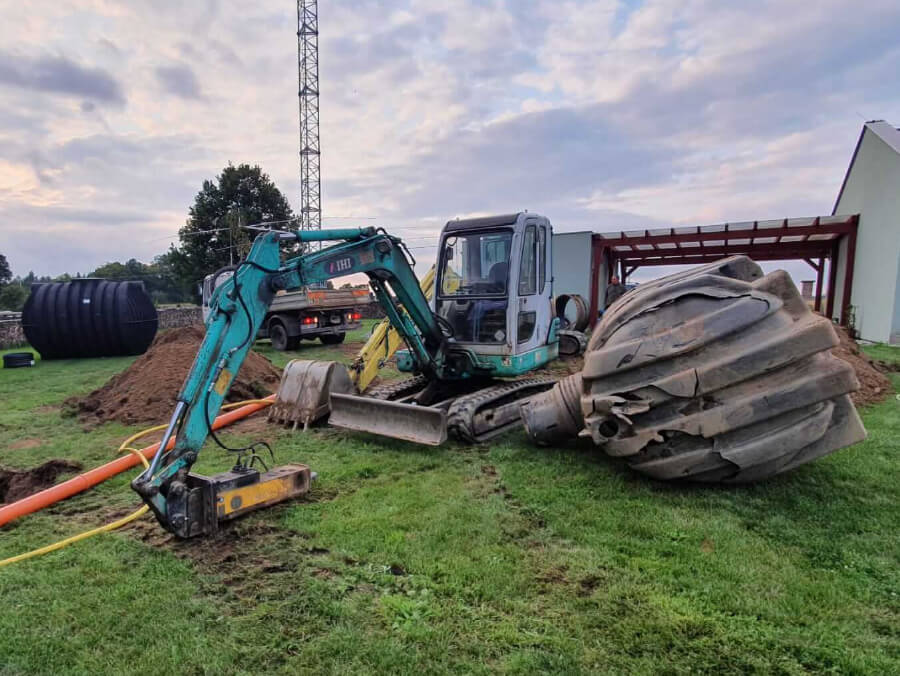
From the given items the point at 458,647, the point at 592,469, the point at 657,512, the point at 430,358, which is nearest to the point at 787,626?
the point at 657,512

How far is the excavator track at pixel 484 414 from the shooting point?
17.7 feet

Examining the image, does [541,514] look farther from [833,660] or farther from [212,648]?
[212,648]

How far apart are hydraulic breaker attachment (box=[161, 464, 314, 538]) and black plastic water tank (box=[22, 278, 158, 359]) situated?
42.9 feet

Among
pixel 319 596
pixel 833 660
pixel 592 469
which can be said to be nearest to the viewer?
pixel 833 660

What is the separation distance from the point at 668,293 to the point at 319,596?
9.47 ft

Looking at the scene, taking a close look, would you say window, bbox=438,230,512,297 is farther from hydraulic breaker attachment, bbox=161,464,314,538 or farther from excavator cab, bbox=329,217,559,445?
hydraulic breaker attachment, bbox=161,464,314,538

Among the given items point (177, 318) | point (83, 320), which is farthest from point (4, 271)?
point (83, 320)

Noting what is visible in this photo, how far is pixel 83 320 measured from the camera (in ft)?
47.1

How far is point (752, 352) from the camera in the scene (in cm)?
323

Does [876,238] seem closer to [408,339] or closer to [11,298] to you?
[408,339]

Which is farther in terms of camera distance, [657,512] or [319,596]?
[657,512]

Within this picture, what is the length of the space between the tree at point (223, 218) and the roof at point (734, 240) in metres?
21.0

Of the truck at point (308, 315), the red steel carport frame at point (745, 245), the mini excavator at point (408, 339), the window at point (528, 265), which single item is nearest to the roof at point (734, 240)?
the red steel carport frame at point (745, 245)

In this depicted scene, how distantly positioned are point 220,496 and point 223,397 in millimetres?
674
